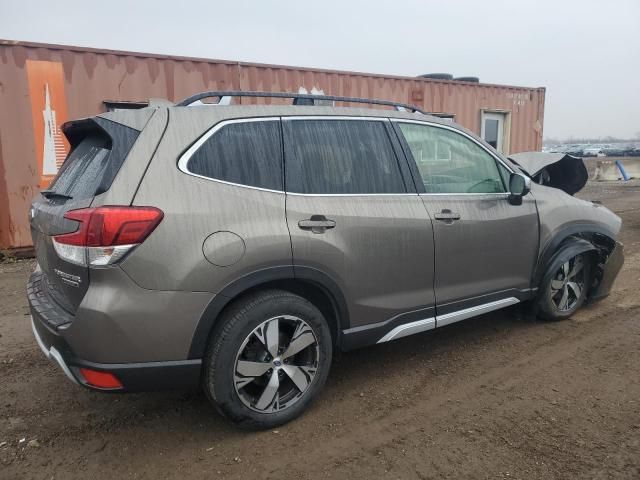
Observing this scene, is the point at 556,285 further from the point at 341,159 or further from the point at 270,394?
the point at 270,394

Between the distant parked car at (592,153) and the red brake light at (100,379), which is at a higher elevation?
the red brake light at (100,379)

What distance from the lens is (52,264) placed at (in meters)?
2.46

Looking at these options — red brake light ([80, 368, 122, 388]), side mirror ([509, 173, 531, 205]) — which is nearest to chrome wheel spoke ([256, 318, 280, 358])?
red brake light ([80, 368, 122, 388])

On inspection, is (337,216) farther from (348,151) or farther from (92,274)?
(92,274)

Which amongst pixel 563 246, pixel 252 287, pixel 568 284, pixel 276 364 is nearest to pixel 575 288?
pixel 568 284

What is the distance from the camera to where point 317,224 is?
8.68 ft

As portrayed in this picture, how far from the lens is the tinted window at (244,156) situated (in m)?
2.46

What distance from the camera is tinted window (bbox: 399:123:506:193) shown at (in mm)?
3254

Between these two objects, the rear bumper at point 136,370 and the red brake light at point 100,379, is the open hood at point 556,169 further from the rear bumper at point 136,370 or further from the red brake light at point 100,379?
the red brake light at point 100,379

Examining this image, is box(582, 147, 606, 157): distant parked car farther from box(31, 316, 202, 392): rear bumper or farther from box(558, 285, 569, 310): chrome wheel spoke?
box(31, 316, 202, 392): rear bumper

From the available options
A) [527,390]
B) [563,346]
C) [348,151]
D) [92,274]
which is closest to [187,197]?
[92,274]

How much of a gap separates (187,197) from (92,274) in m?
0.55

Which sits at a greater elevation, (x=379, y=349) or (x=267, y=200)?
(x=267, y=200)

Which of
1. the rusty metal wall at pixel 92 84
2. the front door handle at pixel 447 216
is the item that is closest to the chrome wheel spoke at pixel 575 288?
the front door handle at pixel 447 216
